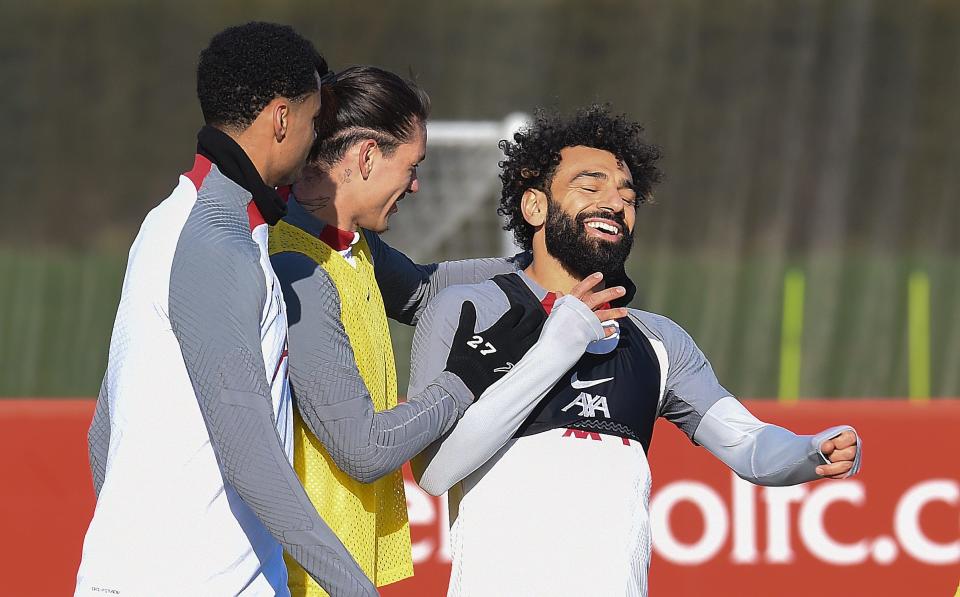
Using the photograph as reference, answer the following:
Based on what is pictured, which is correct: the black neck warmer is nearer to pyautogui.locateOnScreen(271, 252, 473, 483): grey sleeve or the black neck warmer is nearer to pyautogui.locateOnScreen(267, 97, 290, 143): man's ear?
pyautogui.locateOnScreen(267, 97, 290, 143): man's ear

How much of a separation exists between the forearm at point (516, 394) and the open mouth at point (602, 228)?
13.1 inches

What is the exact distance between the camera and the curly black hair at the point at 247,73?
7.85 ft

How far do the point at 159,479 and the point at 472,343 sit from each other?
31.6 inches

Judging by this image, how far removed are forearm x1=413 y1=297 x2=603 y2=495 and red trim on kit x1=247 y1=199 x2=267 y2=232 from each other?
647 millimetres

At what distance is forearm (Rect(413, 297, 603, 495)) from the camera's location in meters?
2.76

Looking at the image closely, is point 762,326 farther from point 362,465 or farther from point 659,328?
point 362,465

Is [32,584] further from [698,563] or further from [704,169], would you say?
[704,169]

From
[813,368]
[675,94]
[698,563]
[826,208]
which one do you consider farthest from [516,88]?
[698,563]

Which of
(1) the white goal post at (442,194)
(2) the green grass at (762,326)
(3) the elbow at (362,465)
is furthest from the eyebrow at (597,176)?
(2) the green grass at (762,326)

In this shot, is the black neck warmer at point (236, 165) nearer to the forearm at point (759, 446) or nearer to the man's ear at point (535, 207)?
the man's ear at point (535, 207)

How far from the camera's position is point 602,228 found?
313 centimetres

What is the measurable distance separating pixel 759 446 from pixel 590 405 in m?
0.41

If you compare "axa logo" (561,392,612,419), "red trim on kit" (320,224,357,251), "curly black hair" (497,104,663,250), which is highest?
"curly black hair" (497,104,663,250)

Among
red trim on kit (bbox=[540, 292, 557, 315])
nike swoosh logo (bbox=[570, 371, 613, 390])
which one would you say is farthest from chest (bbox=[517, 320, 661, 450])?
red trim on kit (bbox=[540, 292, 557, 315])
